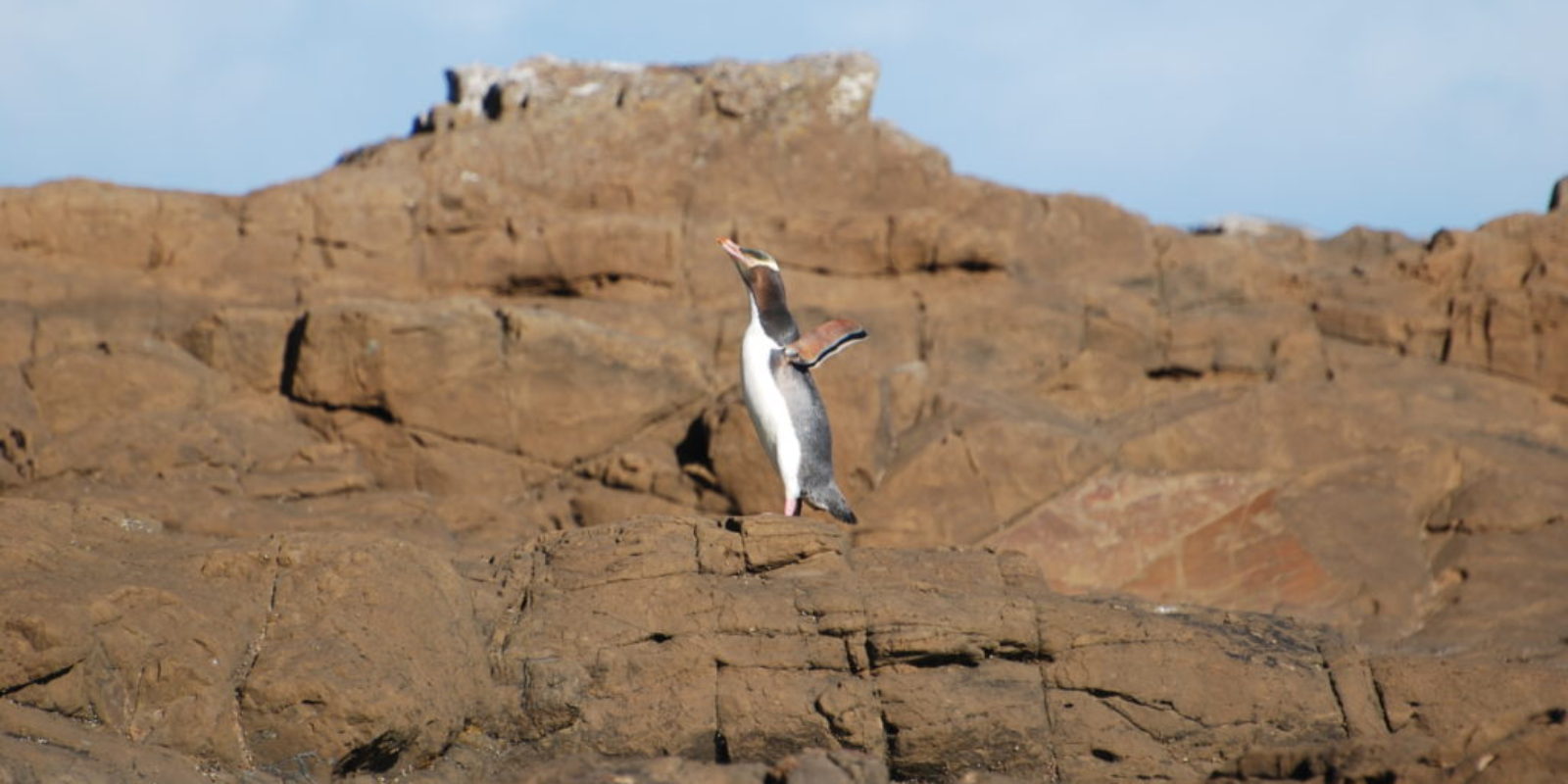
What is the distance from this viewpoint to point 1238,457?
59.9ft

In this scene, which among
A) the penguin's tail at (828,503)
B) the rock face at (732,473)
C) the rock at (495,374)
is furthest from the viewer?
the rock at (495,374)

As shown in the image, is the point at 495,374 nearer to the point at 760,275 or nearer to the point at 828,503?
the point at 760,275

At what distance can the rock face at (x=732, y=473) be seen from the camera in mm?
10016

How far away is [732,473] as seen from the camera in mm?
17047

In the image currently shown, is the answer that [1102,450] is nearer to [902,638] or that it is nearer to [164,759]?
[902,638]

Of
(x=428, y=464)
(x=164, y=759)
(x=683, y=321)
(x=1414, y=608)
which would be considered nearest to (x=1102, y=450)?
(x=1414, y=608)

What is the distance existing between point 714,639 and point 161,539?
10.5 ft

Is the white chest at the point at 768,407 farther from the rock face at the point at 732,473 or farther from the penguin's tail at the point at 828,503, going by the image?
the rock face at the point at 732,473

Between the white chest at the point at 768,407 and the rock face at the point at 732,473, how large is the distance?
122cm

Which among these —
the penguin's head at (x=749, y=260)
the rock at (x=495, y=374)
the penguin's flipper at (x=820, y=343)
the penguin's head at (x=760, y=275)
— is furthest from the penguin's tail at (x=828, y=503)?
the rock at (x=495, y=374)

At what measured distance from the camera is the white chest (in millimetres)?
12859

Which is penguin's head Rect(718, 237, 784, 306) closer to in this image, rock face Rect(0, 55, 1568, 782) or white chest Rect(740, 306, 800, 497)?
white chest Rect(740, 306, 800, 497)

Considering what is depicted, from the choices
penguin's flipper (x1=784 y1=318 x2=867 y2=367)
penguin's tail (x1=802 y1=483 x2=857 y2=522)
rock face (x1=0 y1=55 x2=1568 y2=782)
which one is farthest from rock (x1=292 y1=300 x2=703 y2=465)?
penguin's tail (x1=802 y1=483 x2=857 y2=522)

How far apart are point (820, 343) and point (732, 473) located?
4157 millimetres
